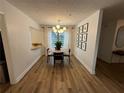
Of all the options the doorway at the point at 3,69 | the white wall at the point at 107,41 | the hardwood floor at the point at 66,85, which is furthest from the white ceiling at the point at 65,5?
the hardwood floor at the point at 66,85

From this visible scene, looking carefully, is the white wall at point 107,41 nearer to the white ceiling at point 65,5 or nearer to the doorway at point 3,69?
the white ceiling at point 65,5

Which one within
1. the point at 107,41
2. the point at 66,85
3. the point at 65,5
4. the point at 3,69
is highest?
the point at 65,5

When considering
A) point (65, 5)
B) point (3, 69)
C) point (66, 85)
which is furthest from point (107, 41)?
point (3, 69)

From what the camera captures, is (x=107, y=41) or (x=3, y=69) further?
(x=107, y=41)

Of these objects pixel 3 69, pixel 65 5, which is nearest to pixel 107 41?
pixel 65 5

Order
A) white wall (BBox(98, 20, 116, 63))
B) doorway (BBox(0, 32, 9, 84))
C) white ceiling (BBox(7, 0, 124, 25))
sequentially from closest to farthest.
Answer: white ceiling (BBox(7, 0, 124, 25)) < doorway (BBox(0, 32, 9, 84)) < white wall (BBox(98, 20, 116, 63))

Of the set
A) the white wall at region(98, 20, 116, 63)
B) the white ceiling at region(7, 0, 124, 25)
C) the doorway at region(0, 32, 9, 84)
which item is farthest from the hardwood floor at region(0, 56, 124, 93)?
the white ceiling at region(7, 0, 124, 25)

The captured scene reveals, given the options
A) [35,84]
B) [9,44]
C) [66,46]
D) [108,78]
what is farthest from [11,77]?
[66,46]

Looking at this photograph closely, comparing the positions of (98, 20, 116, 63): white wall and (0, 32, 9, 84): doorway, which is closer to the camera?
(0, 32, 9, 84): doorway

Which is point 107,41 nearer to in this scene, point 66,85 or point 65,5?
point 65,5

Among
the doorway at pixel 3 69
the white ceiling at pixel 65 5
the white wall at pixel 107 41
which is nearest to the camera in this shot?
the white ceiling at pixel 65 5

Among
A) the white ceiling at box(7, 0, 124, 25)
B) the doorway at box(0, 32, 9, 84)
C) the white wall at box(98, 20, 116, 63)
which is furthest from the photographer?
the white wall at box(98, 20, 116, 63)

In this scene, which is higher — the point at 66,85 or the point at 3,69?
the point at 3,69

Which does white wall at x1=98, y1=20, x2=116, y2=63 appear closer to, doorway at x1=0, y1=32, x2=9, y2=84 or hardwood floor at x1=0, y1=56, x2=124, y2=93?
hardwood floor at x1=0, y1=56, x2=124, y2=93
